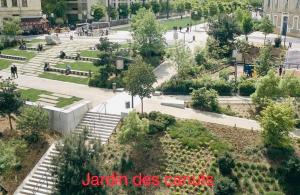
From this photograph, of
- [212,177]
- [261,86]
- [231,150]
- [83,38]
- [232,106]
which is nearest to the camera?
[212,177]

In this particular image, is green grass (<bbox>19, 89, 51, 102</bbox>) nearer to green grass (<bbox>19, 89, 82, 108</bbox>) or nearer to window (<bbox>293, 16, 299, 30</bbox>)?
green grass (<bbox>19, 89, 82, 108</bbox>)

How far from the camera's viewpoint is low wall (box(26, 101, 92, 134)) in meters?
31.4

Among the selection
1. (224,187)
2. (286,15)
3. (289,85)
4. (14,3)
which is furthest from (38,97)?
(286,15)

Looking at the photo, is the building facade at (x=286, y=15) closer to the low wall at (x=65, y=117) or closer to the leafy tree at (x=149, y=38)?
the leafy tree at (x=149, y=38)

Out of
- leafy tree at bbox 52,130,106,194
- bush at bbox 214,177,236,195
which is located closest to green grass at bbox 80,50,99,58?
leafy tree at bbox 52,130,106,194

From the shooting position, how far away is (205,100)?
32938mm

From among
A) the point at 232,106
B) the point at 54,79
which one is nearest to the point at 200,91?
the point at 232,106

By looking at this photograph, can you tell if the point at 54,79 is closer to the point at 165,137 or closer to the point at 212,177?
the point at 165,137

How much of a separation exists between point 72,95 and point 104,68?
5360mm

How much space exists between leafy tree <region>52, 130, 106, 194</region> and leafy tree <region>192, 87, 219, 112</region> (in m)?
13.4

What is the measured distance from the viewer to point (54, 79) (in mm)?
42969

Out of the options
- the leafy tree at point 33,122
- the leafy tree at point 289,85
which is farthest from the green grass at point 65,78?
the leafy tree at point 289,85

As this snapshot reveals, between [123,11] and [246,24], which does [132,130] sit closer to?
[246,24]

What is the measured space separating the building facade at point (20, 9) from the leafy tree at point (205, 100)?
50282 mm
